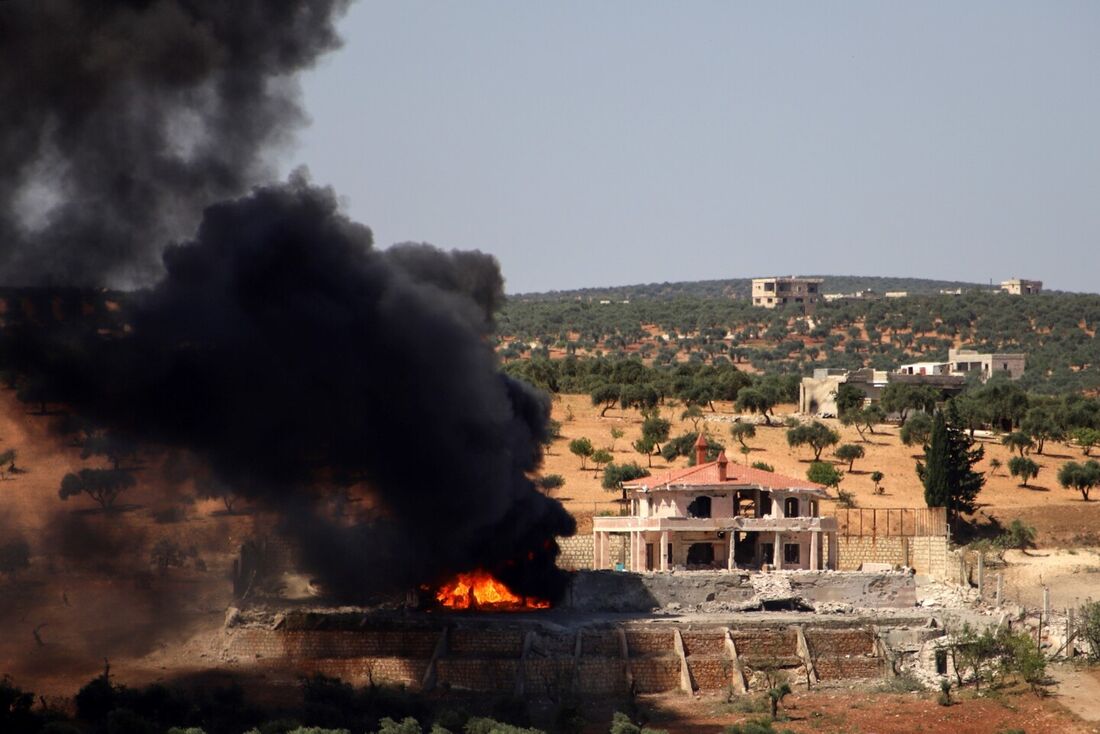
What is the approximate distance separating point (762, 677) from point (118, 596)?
78.4 feet

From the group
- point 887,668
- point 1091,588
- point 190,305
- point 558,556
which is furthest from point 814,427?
point 190,305

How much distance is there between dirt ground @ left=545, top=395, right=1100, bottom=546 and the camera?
333 feet

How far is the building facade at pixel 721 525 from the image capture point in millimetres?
83812

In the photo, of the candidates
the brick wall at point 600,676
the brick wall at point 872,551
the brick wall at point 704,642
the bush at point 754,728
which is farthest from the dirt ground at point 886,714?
the brick wall at point 872,551

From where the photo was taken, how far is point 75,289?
6962 cm

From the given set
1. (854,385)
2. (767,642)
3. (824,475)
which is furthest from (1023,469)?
(767,642)

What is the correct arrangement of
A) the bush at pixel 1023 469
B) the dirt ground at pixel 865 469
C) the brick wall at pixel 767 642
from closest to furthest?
1. the brick wall at pixel 767 642
2. the dirt ground at pixel 865 469
3. the bush at pixel 1023 469

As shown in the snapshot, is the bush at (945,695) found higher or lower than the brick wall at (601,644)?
lower

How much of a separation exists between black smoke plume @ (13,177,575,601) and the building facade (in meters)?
5.96

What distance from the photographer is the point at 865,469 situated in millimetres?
112812

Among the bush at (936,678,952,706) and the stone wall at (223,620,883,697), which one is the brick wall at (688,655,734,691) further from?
the bush at (936,678,952,706)

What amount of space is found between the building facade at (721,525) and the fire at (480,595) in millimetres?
6378

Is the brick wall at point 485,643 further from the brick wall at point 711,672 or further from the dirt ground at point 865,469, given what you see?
the dirt ground at point 865,469

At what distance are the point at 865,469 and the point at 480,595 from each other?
38.8 meters
